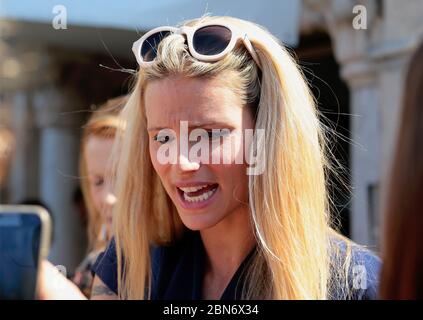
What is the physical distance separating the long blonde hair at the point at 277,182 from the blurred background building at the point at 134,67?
0.41ft

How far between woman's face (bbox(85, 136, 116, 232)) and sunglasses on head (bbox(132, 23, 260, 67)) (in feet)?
1.81

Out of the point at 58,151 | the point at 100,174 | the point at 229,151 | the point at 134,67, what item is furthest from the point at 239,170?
the point at 58,151

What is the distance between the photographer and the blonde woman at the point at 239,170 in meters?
0.90

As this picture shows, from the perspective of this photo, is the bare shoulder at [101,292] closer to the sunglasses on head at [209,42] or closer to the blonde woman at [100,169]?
the sunglasses on head at [209,42]

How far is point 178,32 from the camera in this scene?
965mm

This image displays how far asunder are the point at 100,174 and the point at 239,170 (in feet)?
2.16

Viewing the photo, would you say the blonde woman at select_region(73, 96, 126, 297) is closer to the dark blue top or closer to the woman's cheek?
the dark blue top

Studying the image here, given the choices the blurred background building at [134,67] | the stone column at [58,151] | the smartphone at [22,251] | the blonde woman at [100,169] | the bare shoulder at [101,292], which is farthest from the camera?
the stone column at [58,151]

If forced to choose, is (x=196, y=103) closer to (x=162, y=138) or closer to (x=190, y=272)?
(x=162, y=138)

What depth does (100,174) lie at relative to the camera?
1.52 metres

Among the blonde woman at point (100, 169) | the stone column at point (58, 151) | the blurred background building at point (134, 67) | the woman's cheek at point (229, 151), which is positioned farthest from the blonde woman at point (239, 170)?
the stone column at point (58, 151)

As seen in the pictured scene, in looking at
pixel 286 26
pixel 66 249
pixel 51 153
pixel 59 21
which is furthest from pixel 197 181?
pixel 51 153
